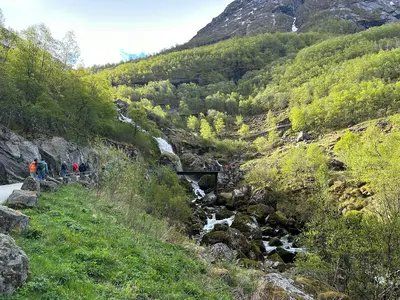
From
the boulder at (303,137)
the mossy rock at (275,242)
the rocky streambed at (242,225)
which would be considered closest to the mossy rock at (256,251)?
the rocky streambed at (242,225)

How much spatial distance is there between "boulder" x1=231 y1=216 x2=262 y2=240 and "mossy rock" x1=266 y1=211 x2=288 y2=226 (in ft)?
14.5

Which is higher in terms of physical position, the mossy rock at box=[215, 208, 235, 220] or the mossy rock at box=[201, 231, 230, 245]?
the mossy rock at box=[201, 231, 230, 245]

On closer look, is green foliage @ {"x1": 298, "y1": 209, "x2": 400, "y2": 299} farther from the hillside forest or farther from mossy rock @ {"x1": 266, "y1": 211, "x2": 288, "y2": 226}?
mossy rock @ {"x1": 266, "y1": 211, "x2": 288, "y2": 226}

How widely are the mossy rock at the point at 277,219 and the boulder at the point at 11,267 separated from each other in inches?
1640

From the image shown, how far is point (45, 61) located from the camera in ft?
162

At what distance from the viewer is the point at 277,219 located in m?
45.7

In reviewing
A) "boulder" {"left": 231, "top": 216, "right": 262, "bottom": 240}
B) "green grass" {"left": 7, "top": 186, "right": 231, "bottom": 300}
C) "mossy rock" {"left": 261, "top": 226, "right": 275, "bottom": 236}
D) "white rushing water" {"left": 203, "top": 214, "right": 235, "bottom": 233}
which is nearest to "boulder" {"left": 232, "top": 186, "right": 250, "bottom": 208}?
"white rushing water" {"left": 203, "top": 214, "right": 235, "bottom": 233}

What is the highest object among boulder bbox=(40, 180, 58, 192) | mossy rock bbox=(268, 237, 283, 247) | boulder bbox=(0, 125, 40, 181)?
boulder bbox=(0, 125, 40, 181)

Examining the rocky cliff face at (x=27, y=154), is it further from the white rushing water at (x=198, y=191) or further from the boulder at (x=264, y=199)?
the boulder at (x=264, y=199)

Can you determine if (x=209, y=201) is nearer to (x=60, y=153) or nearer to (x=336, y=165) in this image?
(x=60, y=153)

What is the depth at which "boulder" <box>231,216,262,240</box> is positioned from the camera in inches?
1542

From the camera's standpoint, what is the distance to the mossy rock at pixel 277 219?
45312 mm

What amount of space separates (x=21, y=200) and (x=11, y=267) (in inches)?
393

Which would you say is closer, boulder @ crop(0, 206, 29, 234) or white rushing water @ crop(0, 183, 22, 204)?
boulder @ crop(0, 206, 29, 234)
